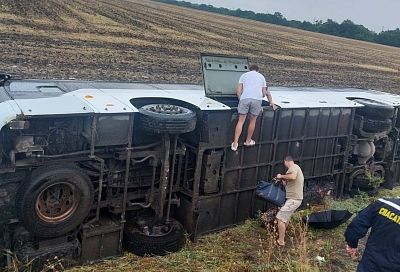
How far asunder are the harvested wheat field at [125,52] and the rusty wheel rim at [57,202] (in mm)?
7115

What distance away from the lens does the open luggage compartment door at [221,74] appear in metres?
7.70

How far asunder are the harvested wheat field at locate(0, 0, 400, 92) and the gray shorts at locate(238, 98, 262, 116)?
23.2 ft

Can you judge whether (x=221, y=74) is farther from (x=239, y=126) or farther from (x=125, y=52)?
(x=125, y=52)

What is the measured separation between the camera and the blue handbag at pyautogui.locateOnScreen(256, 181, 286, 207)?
23.7ft

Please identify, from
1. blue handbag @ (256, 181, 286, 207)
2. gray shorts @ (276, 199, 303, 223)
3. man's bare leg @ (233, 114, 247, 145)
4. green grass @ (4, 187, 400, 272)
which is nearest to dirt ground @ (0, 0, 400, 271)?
green grass @ (4, 187, 400, 272)

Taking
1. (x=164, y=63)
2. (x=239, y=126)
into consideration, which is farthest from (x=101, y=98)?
(x=164, y=63)

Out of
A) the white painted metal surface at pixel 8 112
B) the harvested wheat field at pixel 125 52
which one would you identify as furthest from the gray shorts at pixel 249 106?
the harvested wheat field at pixel 125 52

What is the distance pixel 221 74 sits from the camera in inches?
312

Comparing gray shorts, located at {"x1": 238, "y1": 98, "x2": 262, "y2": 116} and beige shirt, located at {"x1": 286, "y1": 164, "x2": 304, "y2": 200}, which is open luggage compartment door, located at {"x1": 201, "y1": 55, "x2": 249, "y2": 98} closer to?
gray shorts, located at {"x1": 238, "y1": 98, "x2": 262, "y2": 116}

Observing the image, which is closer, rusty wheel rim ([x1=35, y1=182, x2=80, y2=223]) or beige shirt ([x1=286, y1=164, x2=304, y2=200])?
rusty wheel rim ([x1=35, y1=182, x2=80, y2=223])

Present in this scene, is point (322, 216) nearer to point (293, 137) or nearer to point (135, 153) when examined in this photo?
point (293, 137)

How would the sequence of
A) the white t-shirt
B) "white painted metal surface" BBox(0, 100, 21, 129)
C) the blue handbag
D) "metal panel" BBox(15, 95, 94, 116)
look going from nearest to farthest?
1. "white painted metal surface" BBox(0, 100, 21, 129)
2. "metal panel" BBox(15, 95, 94, 116)
3. the blue handbag
4. the white t-shirt

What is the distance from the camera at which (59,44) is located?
17.6 m

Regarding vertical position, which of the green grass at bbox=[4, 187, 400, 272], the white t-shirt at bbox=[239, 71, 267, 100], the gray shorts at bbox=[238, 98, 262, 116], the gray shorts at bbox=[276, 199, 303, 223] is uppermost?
the white t-shirt at bbox=[239, 71, 267, 100]
